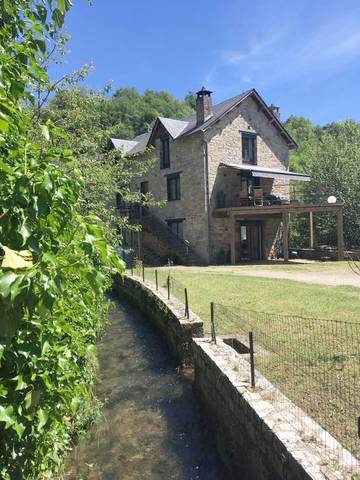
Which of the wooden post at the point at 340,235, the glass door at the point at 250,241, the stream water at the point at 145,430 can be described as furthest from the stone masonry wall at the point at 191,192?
the stream water at the point at 145,430

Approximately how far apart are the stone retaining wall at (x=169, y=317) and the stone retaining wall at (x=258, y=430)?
1192 millimetres

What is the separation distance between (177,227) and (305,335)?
1979cm

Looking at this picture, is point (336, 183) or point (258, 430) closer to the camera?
point (258, 430)

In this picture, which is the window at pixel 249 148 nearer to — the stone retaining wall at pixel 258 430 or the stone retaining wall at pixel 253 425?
the stone retaining wall at pixel 253 425

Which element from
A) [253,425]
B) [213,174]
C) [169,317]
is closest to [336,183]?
[213,174]

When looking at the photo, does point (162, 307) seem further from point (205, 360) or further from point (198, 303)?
point (205, 360)

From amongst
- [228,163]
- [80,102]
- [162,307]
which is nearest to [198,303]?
[162,307]

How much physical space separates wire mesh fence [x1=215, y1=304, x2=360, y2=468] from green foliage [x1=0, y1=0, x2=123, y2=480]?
103 inches

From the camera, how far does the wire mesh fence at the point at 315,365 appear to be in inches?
189

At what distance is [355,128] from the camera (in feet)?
147

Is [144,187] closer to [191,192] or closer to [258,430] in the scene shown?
[191,192]

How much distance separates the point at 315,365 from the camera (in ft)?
21.1

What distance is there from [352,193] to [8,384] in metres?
32.1

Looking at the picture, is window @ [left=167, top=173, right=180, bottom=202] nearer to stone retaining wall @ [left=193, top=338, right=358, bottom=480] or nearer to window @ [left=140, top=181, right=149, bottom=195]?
window @ [left=140, top=181, right=149, bottom=195]
